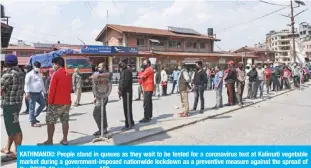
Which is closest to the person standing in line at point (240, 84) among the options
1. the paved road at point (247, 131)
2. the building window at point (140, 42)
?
the paved road at point (247, 131)

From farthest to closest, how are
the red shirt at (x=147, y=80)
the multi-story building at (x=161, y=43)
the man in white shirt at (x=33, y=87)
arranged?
1. the multi-story building at (x=161, y=43)
2. the red shirt at (x=147, y=80)
3. the man in white shirt at (x=33, y=87)

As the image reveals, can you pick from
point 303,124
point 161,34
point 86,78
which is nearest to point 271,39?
point 161,34

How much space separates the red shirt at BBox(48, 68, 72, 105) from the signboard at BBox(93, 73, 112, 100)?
733 millimetres

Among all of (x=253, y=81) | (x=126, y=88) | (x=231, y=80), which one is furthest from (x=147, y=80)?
(x=253, y=81)

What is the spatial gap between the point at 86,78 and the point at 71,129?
44.4 ft

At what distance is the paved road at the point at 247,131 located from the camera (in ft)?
20.0

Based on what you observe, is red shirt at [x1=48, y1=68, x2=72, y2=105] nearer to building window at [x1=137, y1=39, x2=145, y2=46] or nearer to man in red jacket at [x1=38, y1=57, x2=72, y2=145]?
man in red jacket at [x1=38, y1=57, x2=72, y2=145]

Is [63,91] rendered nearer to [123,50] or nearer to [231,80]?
[231,80]

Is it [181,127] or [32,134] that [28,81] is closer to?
[32,134]

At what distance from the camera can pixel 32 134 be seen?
695cm

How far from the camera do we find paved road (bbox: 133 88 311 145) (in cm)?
608

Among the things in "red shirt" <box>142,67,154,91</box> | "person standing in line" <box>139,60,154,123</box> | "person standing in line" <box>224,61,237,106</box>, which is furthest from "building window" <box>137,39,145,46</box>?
"red shirt" <box>142,67,154,91</box>

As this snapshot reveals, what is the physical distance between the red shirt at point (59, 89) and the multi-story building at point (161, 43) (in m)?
24.7

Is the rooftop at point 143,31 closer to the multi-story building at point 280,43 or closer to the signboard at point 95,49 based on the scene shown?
the signboard at point 95,49
